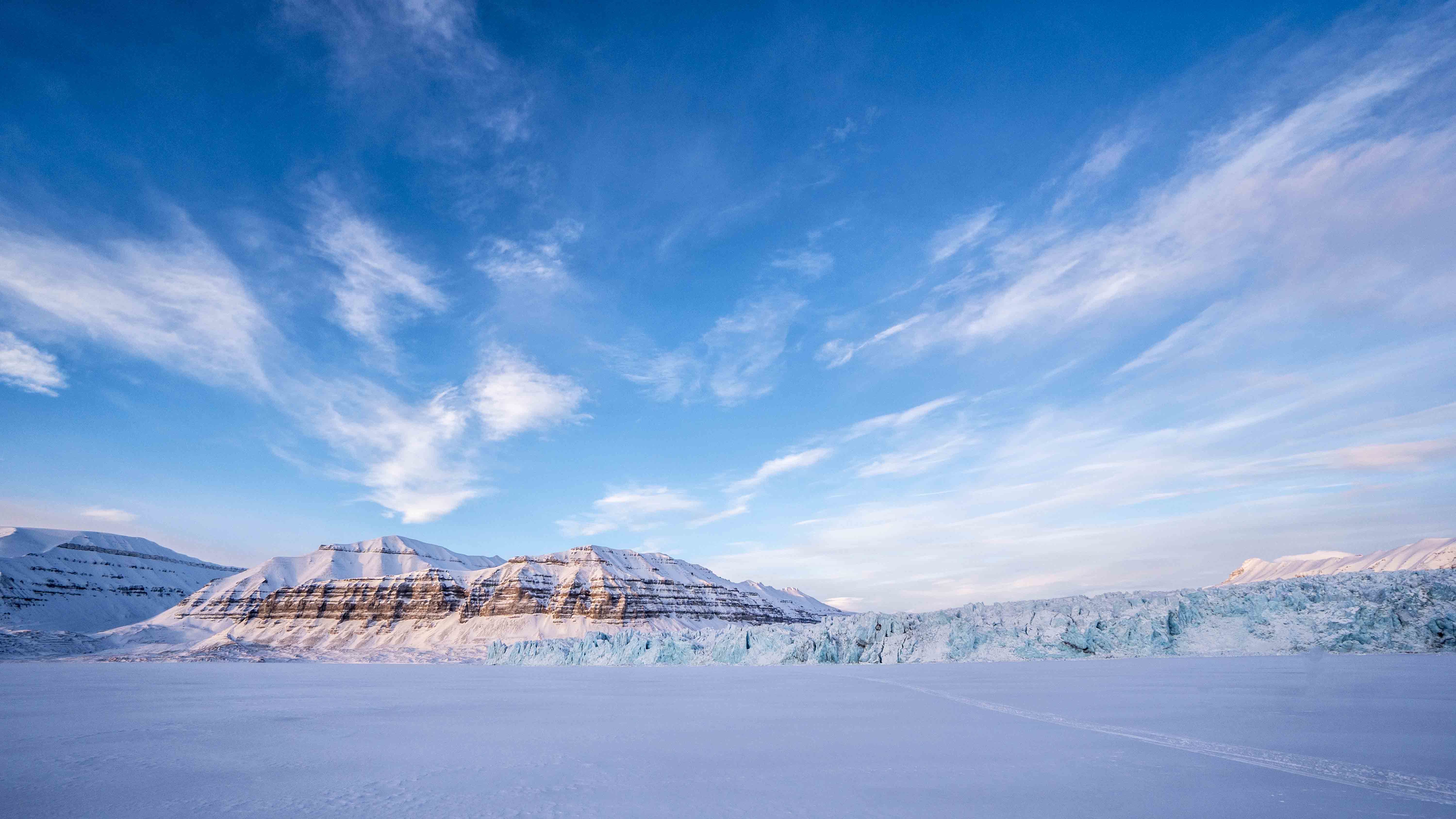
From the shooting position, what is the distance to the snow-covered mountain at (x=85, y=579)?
5290 inches

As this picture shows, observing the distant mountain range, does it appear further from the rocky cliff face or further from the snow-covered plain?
the snow-covered plain

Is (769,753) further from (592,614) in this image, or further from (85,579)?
(85,579)

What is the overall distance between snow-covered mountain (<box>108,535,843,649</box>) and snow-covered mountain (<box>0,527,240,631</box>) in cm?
2115

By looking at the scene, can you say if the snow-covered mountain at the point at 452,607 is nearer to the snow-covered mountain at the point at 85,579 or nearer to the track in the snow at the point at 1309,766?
the snow-covered mountain at the point at 85,579

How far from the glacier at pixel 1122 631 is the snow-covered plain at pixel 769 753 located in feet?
38.6

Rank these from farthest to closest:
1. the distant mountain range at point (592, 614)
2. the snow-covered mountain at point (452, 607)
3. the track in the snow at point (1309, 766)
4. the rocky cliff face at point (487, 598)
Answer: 1. the rocky cliff face at point (487, 598)
2. the snow-covered mountain at point (452, 607)
3. the distant mountain range at point (592, 614)
4. the track in the snow at point (1309, 766)

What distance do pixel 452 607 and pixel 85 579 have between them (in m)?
89.6

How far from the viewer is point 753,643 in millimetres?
48594

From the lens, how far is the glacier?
93.2 ft

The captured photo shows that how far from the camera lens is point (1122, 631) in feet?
115

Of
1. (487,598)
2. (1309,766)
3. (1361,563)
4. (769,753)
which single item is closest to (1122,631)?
(1309,766)

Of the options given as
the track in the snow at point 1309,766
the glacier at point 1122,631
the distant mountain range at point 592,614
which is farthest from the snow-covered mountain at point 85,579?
the track in the snow at point 1309,766

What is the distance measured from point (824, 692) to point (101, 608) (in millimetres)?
197507

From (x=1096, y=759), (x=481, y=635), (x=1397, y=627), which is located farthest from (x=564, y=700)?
(x=481, y=635)
